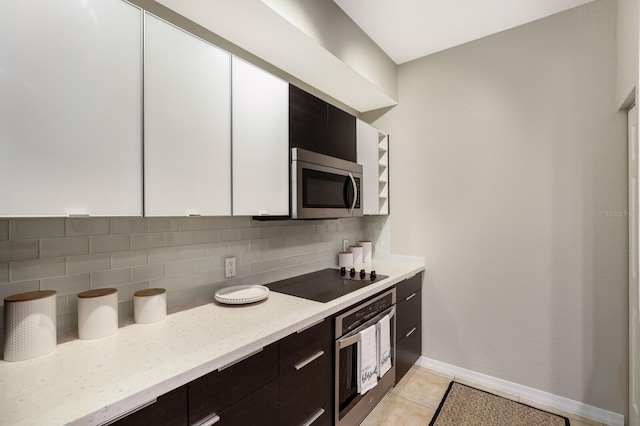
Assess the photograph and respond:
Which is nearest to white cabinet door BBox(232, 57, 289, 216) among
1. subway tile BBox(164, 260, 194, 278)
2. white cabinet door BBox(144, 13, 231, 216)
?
white cabinet door BBox(144, 13, 231, 216)

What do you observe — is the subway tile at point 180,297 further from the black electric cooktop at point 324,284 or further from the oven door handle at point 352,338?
the oven door handle at point 352,338

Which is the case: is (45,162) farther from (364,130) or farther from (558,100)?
(558,100)

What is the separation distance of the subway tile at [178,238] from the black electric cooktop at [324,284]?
63cm

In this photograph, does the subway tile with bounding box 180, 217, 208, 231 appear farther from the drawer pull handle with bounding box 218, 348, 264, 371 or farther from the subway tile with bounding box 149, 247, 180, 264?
the drawer pull handle with bounding box 218, 348, 264, 371

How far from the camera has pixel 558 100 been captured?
85.3 inches

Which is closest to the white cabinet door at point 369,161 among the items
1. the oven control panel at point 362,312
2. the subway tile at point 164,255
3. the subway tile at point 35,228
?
the oven control panel at point 362,312

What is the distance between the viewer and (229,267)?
1.86 m

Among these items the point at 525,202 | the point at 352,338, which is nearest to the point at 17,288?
the point at 352,338

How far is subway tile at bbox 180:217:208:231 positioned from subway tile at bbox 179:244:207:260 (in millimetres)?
103

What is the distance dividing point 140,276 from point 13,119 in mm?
830

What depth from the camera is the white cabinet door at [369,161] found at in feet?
8.49

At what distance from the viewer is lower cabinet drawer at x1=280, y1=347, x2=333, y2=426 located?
4.42 feet

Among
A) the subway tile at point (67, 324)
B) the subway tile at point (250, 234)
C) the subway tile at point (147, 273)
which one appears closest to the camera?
the subway tile at point (67, 324)

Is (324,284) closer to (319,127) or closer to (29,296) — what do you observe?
(319,127)
